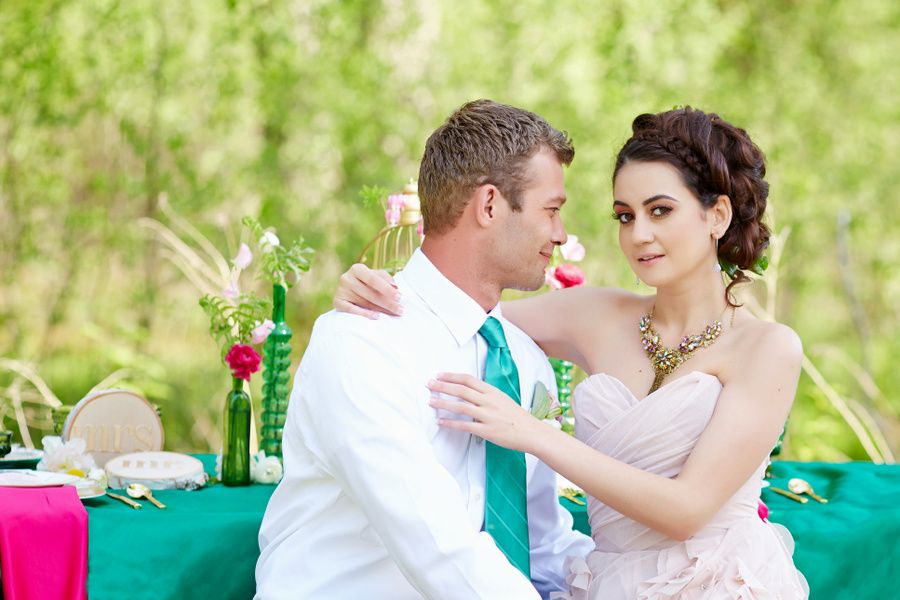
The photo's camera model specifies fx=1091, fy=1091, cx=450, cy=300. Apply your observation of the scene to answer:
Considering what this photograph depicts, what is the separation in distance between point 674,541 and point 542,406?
1.28 feet

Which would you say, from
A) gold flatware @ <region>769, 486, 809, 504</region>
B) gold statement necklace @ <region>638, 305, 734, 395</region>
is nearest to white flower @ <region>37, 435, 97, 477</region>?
gold statement necklace @ <region>638, 305, 734, 395</region>

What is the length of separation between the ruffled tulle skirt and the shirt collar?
568mm

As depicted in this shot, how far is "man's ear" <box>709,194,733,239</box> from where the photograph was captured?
93.5 inches

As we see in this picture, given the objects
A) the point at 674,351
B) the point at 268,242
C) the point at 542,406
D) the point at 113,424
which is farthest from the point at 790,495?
the point at 113,424

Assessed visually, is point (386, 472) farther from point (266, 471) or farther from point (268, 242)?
point (268, 242)

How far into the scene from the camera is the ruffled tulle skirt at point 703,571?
215 centimetres

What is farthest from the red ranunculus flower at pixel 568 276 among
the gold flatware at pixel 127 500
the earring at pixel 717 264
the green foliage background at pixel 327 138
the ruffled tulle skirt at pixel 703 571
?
the green foliage background at pixel 327 138

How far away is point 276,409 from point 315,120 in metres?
4.87

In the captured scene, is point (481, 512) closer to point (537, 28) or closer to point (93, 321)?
point (93, 321)

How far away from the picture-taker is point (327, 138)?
750 centimetres

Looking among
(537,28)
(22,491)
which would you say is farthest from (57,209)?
(22,491)

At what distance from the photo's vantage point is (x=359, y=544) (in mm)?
2039

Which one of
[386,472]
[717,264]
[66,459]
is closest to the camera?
[386,472]

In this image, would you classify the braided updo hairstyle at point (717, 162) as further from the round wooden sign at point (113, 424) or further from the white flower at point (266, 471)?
the round wooden sign at point (113, 424)
